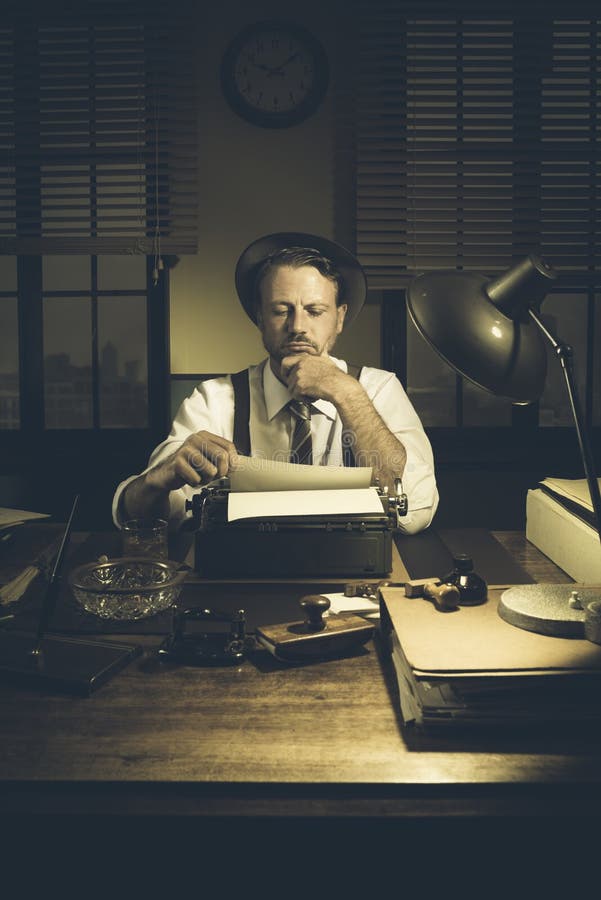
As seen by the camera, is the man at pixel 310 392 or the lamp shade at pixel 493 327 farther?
the man at pixel 310 392

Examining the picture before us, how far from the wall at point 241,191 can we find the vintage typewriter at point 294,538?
6.07 feet

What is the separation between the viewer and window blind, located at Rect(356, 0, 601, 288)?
124 inches

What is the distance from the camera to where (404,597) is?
3.99 feet

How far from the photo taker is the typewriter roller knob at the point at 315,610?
119 centimetres

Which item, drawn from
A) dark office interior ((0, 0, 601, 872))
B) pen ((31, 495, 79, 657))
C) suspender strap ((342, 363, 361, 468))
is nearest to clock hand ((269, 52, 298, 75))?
dark office interior ((0, 0, 601, 872))

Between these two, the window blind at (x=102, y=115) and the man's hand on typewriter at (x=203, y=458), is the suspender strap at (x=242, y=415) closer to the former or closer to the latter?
the man's hand on typewriter at (x=203, y=458)

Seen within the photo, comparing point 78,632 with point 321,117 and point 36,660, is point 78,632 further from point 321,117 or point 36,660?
point 321,117

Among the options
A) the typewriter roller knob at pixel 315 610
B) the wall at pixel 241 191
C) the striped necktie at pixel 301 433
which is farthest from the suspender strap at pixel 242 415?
the typewriter roller knob at pixel 315 610

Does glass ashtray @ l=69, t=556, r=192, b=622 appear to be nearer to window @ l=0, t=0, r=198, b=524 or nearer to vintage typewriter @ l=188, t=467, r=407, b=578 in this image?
vintage typewriter @ l=188, t=467, r=407, b=578

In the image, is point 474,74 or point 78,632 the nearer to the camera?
point 78,632

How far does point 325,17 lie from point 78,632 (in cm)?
277

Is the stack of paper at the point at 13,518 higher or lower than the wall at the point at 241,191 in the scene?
lower

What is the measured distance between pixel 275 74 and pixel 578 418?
2616 mm

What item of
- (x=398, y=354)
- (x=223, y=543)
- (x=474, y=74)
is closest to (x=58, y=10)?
(x=474, y=74)
